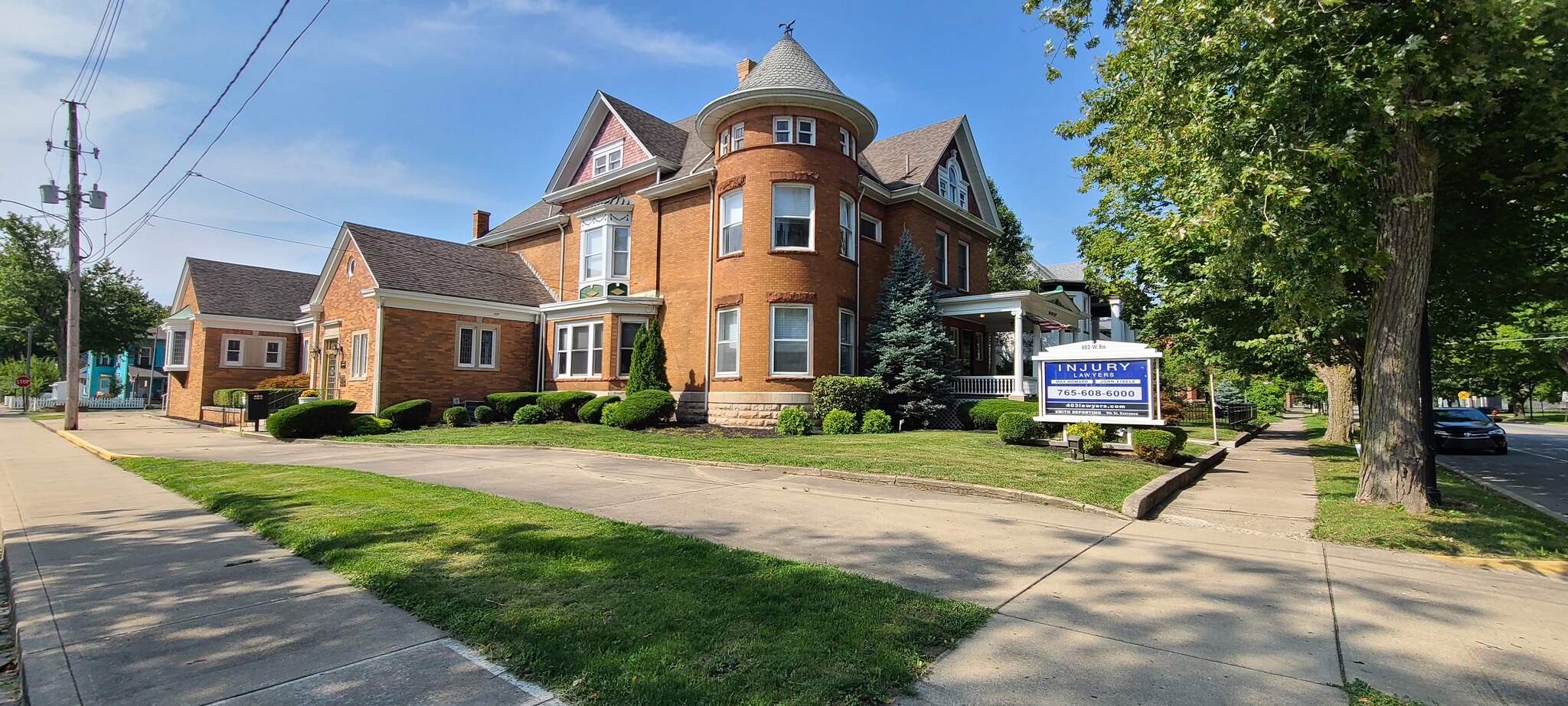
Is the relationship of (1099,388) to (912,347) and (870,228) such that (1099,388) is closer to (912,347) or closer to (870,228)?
(912,347)

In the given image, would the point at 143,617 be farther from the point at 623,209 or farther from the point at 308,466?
the point at 623,209

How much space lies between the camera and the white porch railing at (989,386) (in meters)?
21.4

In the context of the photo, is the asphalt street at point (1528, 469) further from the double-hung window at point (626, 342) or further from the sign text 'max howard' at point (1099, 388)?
the double-hung window at point (626, 342)

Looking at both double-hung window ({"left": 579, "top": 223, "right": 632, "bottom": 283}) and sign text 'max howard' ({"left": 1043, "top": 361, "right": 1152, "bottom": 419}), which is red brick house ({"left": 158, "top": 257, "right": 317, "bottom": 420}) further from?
sign text 'max howard' ({"left": 1043, "top": 361, "right": 1152, "bottom": 419})

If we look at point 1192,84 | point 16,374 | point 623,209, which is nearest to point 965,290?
point 623,209

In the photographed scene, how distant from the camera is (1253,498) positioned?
34.1 feet

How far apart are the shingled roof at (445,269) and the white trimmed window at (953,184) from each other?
14.8 m

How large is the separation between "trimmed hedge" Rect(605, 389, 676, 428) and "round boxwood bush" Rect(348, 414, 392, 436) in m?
6.72

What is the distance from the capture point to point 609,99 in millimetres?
25500

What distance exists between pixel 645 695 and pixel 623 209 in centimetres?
2228

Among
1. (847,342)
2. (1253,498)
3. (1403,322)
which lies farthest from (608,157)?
(1403,322)

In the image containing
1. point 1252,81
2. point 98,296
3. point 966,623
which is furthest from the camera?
point 98,296

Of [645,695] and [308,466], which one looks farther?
[308,466]

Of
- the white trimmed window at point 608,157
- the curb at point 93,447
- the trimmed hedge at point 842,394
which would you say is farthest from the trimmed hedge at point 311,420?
the trimmed hedge at point 842,394
